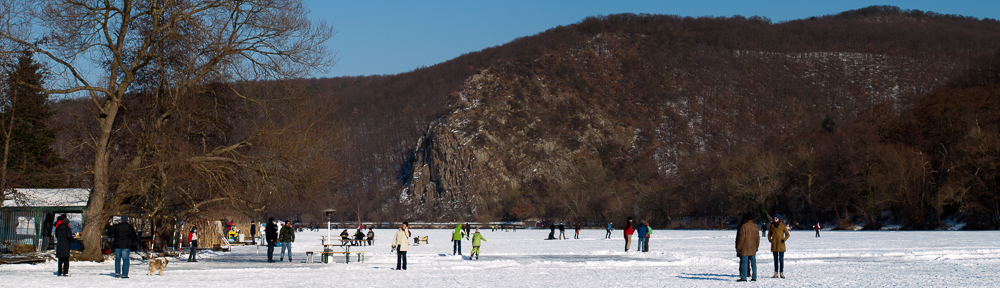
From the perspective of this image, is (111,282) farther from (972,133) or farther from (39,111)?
(972,133)

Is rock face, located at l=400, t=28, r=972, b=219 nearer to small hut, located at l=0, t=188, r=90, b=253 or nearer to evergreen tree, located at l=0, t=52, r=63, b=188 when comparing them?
small hut, located at l=0, t=188, r=90, b=253

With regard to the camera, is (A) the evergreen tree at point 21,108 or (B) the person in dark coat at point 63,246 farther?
(A) the evergreen tree at point 21,108

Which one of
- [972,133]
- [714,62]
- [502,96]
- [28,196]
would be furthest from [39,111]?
[714,62]

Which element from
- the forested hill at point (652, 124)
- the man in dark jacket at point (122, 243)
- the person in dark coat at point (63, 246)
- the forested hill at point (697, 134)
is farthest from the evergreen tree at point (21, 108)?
the forested hill at point (652, 124)

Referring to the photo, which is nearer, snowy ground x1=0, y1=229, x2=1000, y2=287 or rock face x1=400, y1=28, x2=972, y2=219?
snowy ground x1=0, y1=229, x2=1000, y2=287

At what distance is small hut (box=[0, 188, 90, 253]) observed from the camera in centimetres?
2300

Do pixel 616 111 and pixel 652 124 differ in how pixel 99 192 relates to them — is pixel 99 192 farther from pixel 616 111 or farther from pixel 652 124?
pixel 616 111

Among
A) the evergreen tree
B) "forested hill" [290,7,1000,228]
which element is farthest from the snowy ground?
"forested hill" [290,7,1000,228]

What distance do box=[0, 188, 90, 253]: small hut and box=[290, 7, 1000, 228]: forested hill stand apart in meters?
58.8

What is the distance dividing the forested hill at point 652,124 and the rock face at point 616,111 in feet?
1.16

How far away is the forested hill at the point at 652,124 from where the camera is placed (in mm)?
77938

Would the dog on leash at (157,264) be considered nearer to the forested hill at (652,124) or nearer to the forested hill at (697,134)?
the forested hill at (697,134)

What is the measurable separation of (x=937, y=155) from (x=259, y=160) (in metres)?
58.9

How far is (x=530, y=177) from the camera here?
136625 mm
